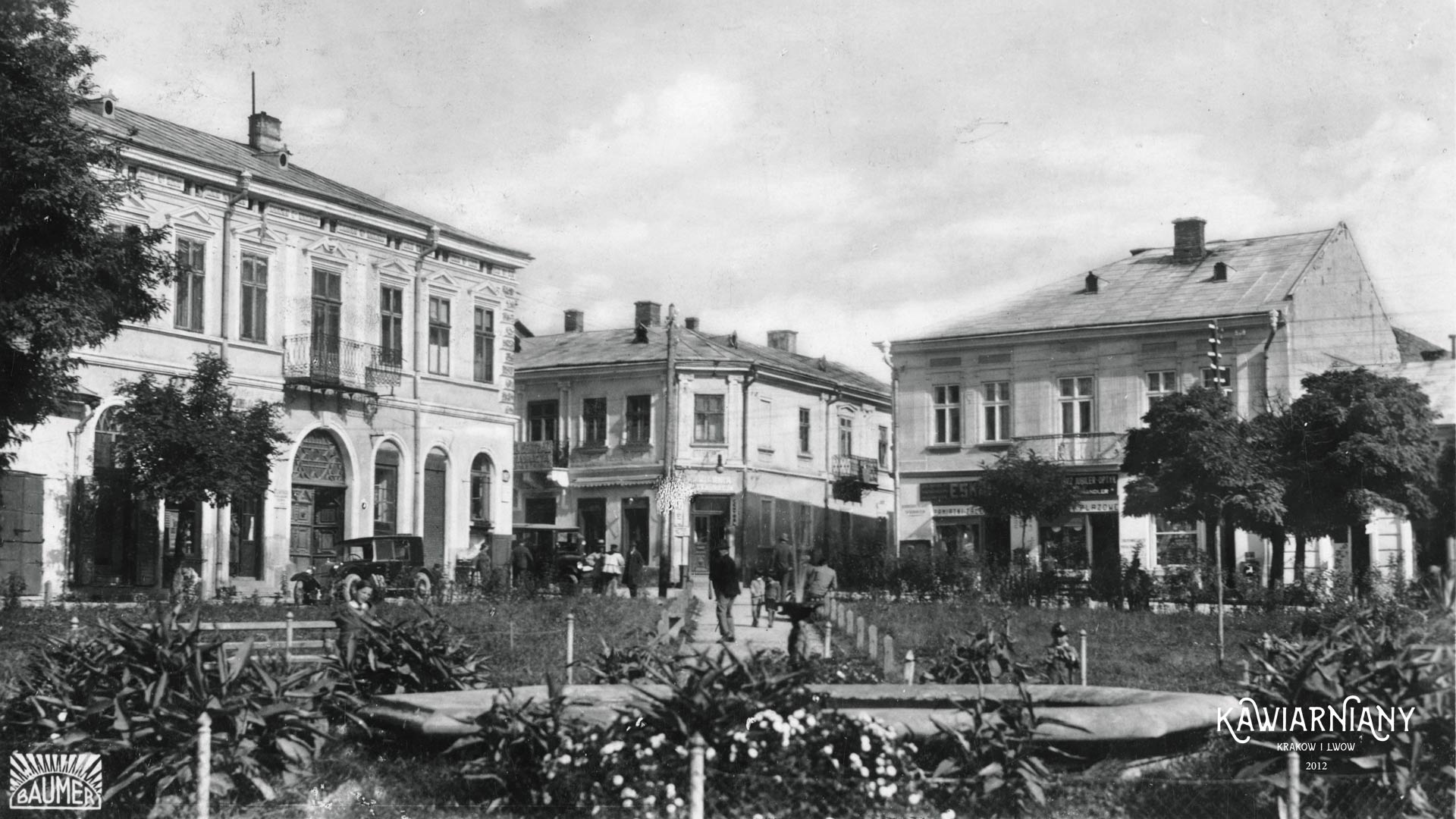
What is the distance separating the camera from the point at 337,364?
32.6 metres

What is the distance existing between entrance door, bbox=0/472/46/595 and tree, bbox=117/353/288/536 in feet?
4.78

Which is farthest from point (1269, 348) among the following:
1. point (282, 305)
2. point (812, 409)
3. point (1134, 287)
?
point (282, 305)

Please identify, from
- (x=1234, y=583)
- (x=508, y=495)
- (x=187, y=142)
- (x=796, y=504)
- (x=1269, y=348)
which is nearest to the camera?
(x=1234, y=583)

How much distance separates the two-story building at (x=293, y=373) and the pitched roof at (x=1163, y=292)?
1068cm

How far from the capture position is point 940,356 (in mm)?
36156

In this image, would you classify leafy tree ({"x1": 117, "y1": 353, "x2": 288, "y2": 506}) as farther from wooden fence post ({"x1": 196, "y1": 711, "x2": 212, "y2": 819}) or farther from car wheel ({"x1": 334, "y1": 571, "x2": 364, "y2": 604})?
wooden fence post ({"x1": 196, "y1": 711, "x2": 212, "y2": 819})

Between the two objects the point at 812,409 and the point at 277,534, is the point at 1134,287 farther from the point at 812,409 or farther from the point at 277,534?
the point at 277,534

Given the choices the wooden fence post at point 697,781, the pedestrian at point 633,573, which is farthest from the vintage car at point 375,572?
the wooden fence post at point 697,781

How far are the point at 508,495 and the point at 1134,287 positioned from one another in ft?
50.8

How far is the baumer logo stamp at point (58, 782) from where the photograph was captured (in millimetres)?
9484

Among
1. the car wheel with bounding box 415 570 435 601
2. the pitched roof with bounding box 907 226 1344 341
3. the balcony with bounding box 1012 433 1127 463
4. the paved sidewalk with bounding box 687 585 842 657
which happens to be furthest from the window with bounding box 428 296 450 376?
the balcony with bounding box 1012 433 1127 463

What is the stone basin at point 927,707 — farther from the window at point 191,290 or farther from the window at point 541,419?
the window at point 541,419

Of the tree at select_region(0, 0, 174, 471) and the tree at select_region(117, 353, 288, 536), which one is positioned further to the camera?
the tree at select_region(117, 353, 288, 536)

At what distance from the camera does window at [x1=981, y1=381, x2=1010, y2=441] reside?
35.1 meters
